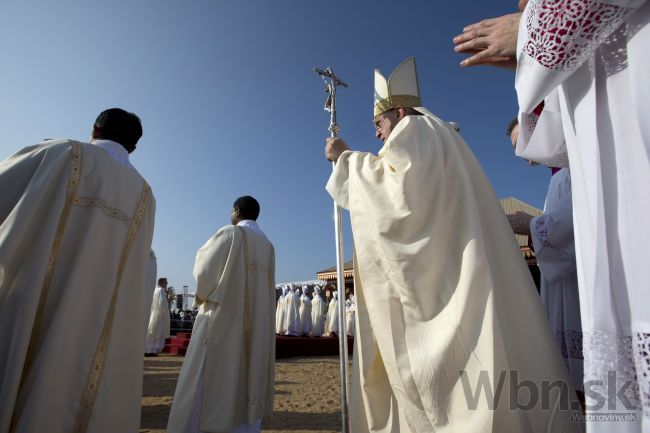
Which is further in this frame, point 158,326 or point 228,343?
point 158,326

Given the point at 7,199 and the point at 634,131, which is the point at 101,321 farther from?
the point at 634,131

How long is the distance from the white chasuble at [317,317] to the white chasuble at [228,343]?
15765 mm

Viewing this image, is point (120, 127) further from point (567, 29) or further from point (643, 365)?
point (643, 365)

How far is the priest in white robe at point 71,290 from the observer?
1743 millimetres

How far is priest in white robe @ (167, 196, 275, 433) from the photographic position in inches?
140

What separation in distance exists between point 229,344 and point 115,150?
2270mm

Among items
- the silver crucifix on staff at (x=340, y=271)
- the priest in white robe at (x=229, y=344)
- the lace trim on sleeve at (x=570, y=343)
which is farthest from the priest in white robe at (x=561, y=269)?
the priest in white robe at (x=229, y=344)

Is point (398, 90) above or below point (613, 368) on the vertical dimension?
above

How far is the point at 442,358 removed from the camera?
155cm

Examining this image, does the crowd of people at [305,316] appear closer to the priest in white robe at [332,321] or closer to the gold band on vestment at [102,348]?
the priest in white robe at [332,321]

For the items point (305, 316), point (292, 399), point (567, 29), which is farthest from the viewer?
point (305, 316)

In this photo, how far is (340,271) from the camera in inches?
107

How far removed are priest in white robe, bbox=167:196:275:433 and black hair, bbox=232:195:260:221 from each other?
0.22 meters

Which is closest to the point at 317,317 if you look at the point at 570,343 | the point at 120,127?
the point at 570,343
